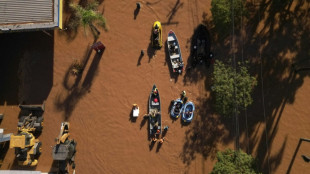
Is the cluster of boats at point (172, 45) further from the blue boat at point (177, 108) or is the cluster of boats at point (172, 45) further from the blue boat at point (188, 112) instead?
the blue boat at point (188, 112)

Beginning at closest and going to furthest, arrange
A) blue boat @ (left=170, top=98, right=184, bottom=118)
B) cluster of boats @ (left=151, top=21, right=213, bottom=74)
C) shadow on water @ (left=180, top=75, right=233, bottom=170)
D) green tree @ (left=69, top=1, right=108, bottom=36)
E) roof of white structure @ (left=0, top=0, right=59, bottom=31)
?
1. green tree @ (left=69, top=1, right=108, bottom=36)
2. roof of white structure @ (left=0, top=0, right=59, bottom=31)
3. shadow on water @ (left=180, top=75, right=233, bottom=170)
4. blue boat @ (left=170, top=98, right=184, bottom=118)
5. cluster of boats @ (left=151, top=21, right=213, bottom=74)

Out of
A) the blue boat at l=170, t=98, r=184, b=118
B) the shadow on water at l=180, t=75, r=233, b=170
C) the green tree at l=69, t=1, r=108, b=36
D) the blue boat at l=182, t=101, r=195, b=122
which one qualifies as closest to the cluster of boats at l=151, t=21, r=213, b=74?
the blue boat at l=170, t=98, r=184, b=118

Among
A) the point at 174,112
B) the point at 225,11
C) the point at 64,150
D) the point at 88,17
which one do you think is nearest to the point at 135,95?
the point at 174,112

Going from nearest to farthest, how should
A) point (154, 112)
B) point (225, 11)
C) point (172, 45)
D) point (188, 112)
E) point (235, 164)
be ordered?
point (235, 164), point (225, 11), point (188, 112), point (154, 112), point (172, 45)

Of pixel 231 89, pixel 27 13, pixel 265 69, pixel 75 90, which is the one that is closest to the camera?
pixel 231 89

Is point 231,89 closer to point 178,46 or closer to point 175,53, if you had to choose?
point 175,53

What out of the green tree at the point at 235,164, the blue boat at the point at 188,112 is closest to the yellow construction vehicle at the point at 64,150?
the blue boat at the point at 188,112

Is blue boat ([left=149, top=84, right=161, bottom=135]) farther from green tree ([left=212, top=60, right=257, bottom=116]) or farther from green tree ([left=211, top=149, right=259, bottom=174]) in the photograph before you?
green tree ([left=211, top=149, right=259, bottom=174])
